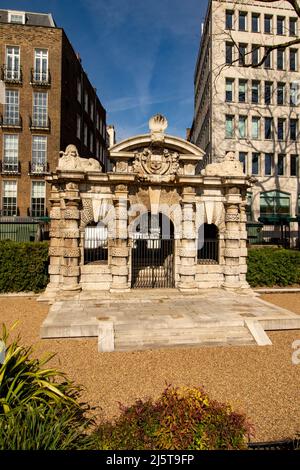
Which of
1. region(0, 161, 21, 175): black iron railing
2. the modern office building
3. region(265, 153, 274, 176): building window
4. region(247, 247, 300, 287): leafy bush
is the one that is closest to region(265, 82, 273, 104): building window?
the modern office building

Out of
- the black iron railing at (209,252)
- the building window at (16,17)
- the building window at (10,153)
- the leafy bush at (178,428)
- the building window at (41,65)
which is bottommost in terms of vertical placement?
the leafy bush at (178,428)

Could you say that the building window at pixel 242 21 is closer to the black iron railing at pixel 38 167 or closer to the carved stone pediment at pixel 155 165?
the black iron railing at pixel 38 167

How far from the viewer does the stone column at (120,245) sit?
43.5 ft

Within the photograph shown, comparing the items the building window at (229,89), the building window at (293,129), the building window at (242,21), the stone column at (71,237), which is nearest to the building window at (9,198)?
the stone column at (71,237)

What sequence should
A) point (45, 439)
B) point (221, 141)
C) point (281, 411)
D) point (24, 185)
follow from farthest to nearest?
point (221, 141) < point (24, 185) < point (281, 411) < point (45, 439)

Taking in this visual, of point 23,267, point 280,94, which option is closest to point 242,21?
point 280,94

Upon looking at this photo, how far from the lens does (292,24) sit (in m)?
32.6

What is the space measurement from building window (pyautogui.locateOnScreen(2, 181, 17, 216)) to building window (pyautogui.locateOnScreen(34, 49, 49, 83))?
10738mm

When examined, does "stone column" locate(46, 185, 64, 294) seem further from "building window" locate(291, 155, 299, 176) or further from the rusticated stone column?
"building window" locate(291, 155, 299, 176)

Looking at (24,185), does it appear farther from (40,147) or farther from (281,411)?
(281,411)

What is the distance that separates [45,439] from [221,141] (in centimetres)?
3264

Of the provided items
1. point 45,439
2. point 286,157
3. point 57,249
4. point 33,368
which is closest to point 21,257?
point 57,249

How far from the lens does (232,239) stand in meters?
14.1

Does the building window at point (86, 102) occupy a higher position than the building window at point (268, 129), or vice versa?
the building window at point (86, 102)
